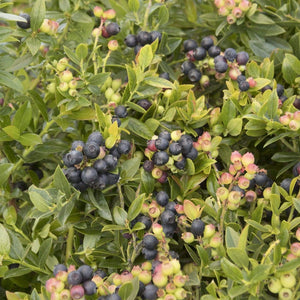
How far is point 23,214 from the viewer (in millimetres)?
1516

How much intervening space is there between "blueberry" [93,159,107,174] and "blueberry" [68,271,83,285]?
0.26 meters

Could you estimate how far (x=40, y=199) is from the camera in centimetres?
120

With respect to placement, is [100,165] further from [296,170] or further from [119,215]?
[296,170]

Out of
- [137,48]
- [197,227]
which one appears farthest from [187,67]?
[197,227]

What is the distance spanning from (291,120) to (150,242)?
1.66 feet

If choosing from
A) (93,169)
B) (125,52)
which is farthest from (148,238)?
(125,52)

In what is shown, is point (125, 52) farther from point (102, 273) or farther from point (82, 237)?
point (102, 273)

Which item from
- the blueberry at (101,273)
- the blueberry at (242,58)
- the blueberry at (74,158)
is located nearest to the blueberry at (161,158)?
the blueberry at (74,158)

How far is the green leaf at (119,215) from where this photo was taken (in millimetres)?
1228

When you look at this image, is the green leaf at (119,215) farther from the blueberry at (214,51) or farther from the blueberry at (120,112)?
the blueberry at (214,51)

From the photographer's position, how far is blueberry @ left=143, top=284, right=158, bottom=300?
1081 mm

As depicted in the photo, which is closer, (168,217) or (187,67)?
(168,217)

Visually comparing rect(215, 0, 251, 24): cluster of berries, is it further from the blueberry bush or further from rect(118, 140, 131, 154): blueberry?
rect(118, 140, 131, 154): blueberry

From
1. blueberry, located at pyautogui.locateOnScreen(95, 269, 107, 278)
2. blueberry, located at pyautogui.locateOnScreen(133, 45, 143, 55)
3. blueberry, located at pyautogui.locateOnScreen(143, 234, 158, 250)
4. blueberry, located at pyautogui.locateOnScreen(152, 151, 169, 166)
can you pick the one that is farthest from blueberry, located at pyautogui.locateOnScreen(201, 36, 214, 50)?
blueberry, located at pyautogui.locateOnScreen(95, 269, 107, 278)
